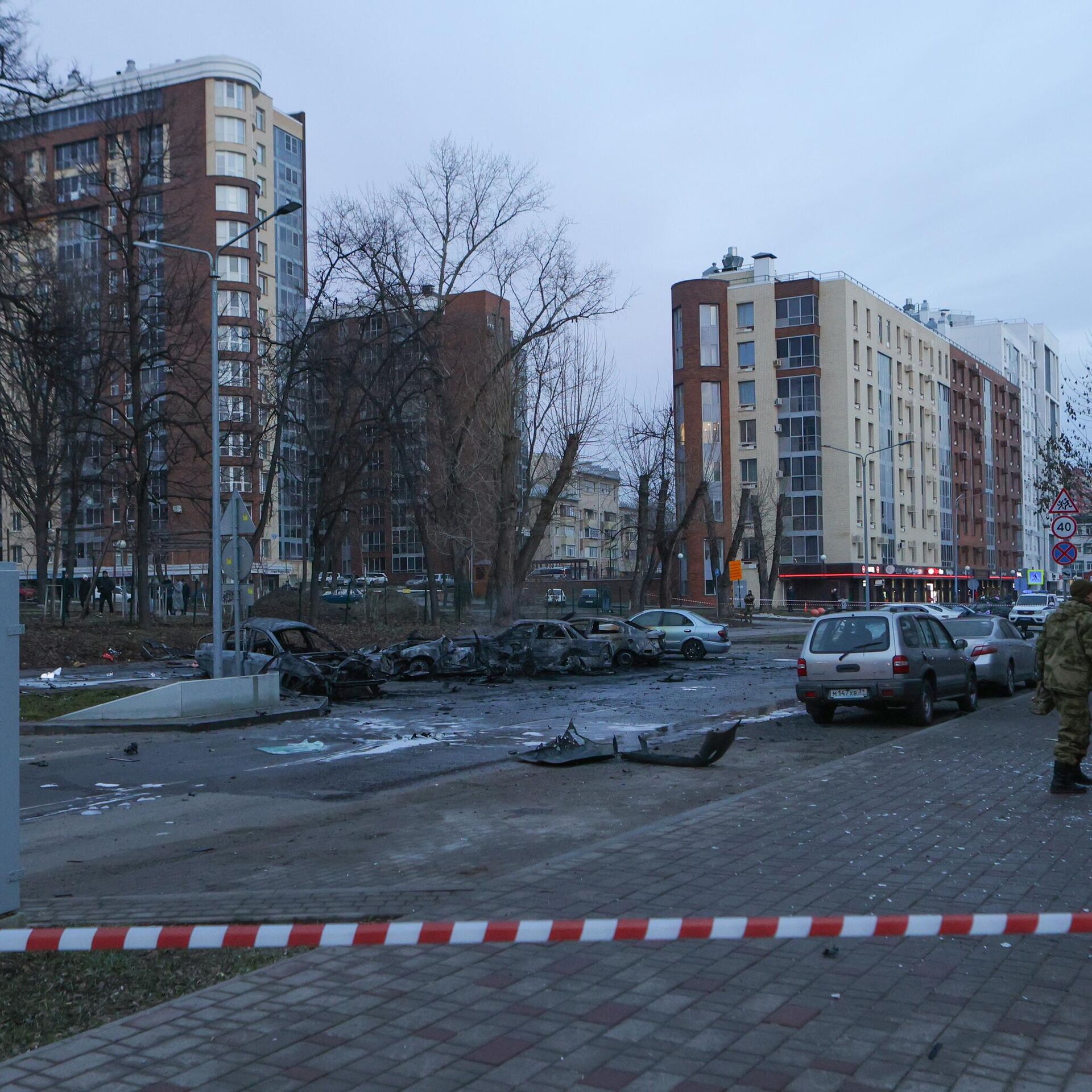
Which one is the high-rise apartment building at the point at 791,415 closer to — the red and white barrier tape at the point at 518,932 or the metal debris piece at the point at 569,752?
the metal debris piece at the point at 569,752

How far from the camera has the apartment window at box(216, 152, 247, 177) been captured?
77.5m

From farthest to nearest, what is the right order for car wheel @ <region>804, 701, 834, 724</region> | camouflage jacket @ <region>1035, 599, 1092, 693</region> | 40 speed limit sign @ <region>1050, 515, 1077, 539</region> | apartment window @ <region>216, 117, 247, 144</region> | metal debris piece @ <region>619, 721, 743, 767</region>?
apartment window @ <region>216, 117, 247, 144</region>, 40 speed limit sign @ <region>1050, 515, 1077, 539</region>, car wheel @ <region>804, 701, 834, 724</region>, metal debris piece @ <region>619, 721, 743, 767</region>, camouflage jacket @ <region>1035, 599, 1092, 693</region>

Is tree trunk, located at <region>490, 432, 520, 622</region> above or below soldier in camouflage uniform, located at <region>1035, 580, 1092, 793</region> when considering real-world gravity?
above

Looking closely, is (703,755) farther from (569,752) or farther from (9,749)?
(9,749)

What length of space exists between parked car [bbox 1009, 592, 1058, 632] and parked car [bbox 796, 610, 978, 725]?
35.4 metres

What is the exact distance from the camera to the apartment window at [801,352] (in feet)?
257

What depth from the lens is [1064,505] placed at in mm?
20578

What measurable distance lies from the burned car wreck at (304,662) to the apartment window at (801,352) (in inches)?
2427

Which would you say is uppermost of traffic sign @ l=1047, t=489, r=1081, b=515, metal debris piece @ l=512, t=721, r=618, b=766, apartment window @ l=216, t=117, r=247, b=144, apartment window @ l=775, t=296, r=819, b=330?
apartment window @ l=216, t=117, r=247, b=144

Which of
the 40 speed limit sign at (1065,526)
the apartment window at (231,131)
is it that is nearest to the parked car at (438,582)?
the 40 speed limit sign at (1065,526)

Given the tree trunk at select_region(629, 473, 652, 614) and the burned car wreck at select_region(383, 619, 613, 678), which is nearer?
the burned car wreck at select_region(383, 619, 613, 678)

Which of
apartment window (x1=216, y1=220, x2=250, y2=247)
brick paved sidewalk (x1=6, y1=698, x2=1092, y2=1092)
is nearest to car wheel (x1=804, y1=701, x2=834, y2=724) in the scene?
brick paved sidewalk (x1=6, y1=698, x2=1092, y2=1092)

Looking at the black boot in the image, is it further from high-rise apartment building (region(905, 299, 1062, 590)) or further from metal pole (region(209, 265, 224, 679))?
high-rise apartment building (region(905, 299, 1062, 590))

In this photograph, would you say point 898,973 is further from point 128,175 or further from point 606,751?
point 128,175
